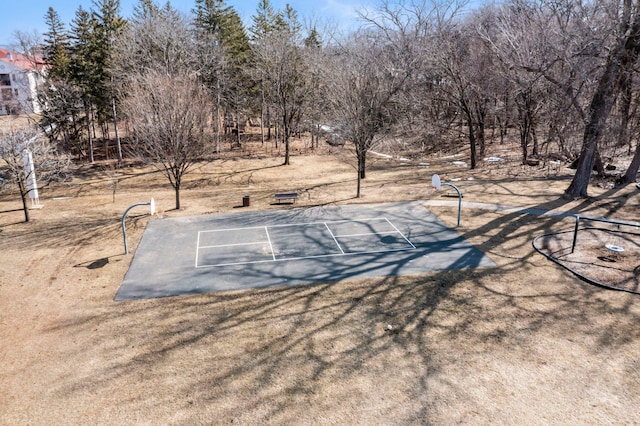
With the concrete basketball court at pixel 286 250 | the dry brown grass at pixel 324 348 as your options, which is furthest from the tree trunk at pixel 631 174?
the concrete basketball court at pixel 286 250

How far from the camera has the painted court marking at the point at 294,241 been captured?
13.7m

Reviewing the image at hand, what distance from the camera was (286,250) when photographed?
46.4 ft

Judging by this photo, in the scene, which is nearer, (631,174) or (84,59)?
(631,174)

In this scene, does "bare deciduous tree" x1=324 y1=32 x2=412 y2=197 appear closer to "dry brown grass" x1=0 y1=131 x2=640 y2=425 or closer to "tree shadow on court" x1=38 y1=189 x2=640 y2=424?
"dry brown grass" x1=0 y1=131 x2=640 y2=425

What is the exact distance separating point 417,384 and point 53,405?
661cm

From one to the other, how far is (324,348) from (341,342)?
0.43m

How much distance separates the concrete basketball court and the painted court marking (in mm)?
33

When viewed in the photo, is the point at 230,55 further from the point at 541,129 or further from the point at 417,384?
the point at 417,384

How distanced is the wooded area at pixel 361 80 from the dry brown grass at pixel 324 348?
836 centimetres

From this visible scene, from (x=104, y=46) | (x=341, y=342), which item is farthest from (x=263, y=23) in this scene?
(x=341, y=342)

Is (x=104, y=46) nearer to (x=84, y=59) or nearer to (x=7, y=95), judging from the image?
(x=84, y=59)

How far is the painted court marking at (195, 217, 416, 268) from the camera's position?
1368 cm

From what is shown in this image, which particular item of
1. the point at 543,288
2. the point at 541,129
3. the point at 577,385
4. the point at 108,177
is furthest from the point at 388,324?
the point at 541,129

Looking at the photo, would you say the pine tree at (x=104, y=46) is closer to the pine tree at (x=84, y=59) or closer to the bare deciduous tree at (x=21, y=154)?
the pine tree at (x=84, y=59)
